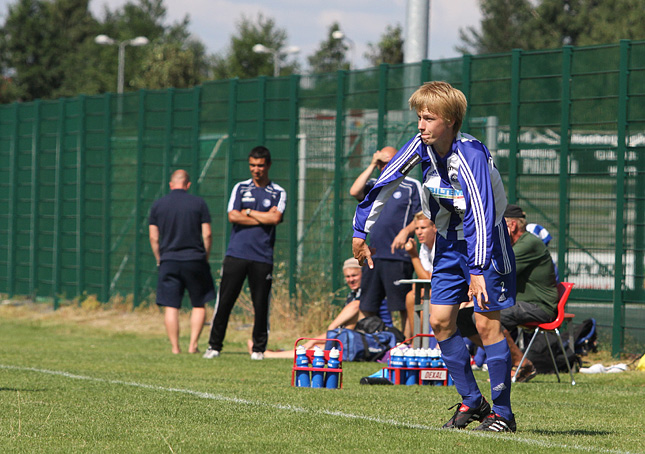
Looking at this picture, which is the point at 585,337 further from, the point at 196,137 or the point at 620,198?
the point at 196,137

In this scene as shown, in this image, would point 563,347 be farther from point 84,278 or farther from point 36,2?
point 36,2

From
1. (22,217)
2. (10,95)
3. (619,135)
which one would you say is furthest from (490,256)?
(10,95)

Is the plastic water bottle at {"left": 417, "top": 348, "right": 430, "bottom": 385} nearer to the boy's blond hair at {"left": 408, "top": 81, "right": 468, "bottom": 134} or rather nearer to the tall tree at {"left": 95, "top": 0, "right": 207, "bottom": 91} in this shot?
the boy's blond hair at {"left": 408, "top": 81, "right": 468, "bottom": 134}

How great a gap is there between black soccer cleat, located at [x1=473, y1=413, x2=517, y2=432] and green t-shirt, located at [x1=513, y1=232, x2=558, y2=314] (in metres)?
3.68

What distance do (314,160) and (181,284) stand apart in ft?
11.3

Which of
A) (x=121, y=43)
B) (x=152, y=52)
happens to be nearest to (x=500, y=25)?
(x=152, y=52)

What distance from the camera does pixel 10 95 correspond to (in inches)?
2776

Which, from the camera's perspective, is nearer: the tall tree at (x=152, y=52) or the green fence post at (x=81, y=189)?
the green fence post at (x=81, y=189)

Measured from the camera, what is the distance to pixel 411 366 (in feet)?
31.1

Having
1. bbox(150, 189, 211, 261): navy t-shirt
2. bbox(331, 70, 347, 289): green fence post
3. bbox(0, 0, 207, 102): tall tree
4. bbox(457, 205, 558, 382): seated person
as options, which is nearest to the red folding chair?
bbox(457, 205, 558, 382): seated person

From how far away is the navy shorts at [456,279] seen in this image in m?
6.32

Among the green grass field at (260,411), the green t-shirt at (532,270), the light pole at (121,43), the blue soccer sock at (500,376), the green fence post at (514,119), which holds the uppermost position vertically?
the light pole at (121,43)

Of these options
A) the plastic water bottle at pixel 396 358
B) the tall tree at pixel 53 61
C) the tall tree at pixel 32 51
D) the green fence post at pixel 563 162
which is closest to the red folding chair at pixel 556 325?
the plastic water bottle at pixel 396 358

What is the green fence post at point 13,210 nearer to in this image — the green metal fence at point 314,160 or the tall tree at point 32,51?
the green metal fence at point 314,160
